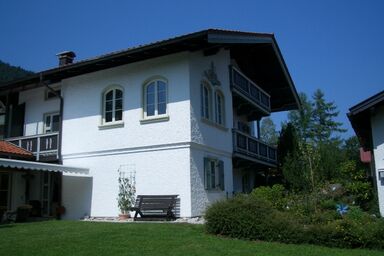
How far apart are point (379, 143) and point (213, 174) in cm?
734

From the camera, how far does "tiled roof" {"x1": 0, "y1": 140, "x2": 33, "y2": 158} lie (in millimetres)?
18514

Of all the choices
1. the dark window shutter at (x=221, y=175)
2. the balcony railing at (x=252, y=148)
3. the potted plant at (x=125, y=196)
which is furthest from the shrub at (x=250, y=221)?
the balcony railing at (x=252, y=148)

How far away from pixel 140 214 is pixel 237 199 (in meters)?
5.49

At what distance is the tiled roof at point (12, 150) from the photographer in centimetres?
1851

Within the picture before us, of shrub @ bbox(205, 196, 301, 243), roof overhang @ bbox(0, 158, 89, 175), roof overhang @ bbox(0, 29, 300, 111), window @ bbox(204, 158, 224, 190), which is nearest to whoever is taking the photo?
shrub @ bbox(205, 196, 301, 243)

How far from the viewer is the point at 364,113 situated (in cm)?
1430

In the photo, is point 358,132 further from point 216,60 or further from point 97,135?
point 97,135

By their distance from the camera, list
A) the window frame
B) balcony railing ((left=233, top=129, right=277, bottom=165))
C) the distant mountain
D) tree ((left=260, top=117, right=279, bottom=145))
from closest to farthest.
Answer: the window frame
balcony railing ((left=233, top=129, right=277, bottom=165))
the distant mountain
tree ((left=260, top=117, right=279, bottom=145))

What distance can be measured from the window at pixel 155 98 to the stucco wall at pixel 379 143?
26.3ft

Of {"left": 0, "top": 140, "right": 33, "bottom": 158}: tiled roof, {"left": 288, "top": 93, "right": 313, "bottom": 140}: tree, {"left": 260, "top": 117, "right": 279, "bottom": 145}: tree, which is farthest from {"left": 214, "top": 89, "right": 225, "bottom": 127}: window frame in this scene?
{"left": 260, "top": 117, "right": 279, "bottom": 145}: tree

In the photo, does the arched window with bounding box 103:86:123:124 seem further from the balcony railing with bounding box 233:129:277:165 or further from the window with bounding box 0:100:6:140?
the window with bounding box 0:100:6:140

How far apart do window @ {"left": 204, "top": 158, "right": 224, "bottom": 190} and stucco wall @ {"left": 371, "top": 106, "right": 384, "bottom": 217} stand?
6796 mm

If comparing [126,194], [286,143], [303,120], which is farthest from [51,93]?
[303,120]

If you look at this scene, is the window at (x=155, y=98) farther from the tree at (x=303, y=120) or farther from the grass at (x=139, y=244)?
the tree at (x=303, y=120)
